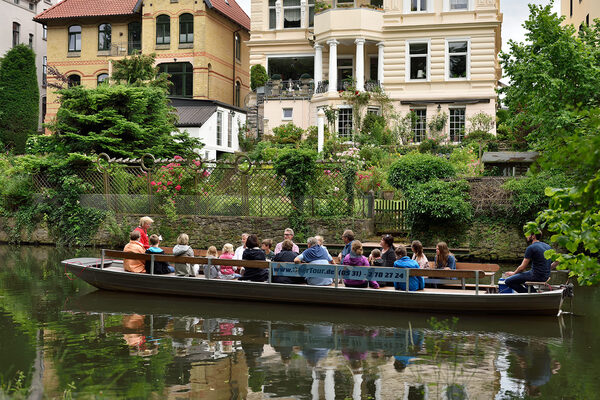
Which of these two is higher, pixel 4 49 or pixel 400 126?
pixel 4 49

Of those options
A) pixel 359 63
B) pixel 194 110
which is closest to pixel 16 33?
pixel 194 110

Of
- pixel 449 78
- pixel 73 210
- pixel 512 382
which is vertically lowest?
pixel 512 382

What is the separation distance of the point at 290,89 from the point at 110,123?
15.2 meters

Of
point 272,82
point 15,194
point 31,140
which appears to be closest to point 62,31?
point 272,82

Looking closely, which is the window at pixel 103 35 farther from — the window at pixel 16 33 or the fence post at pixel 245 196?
the fence post at pixel 245 196

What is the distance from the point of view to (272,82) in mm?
38094

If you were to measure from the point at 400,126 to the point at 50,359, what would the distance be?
27038 millimetres

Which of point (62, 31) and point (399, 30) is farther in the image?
point (62, 31)

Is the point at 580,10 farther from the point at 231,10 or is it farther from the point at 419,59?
the point at 231,10

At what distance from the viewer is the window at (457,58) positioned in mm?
36312

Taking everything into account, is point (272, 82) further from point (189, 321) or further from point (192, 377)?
point (192, 377)

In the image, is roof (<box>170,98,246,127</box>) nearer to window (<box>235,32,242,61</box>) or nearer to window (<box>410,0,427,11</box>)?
window (<box>235,32,242,61</box>)

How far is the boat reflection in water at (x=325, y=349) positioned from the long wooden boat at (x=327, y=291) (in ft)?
0.75

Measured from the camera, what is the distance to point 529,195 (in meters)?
19.3
